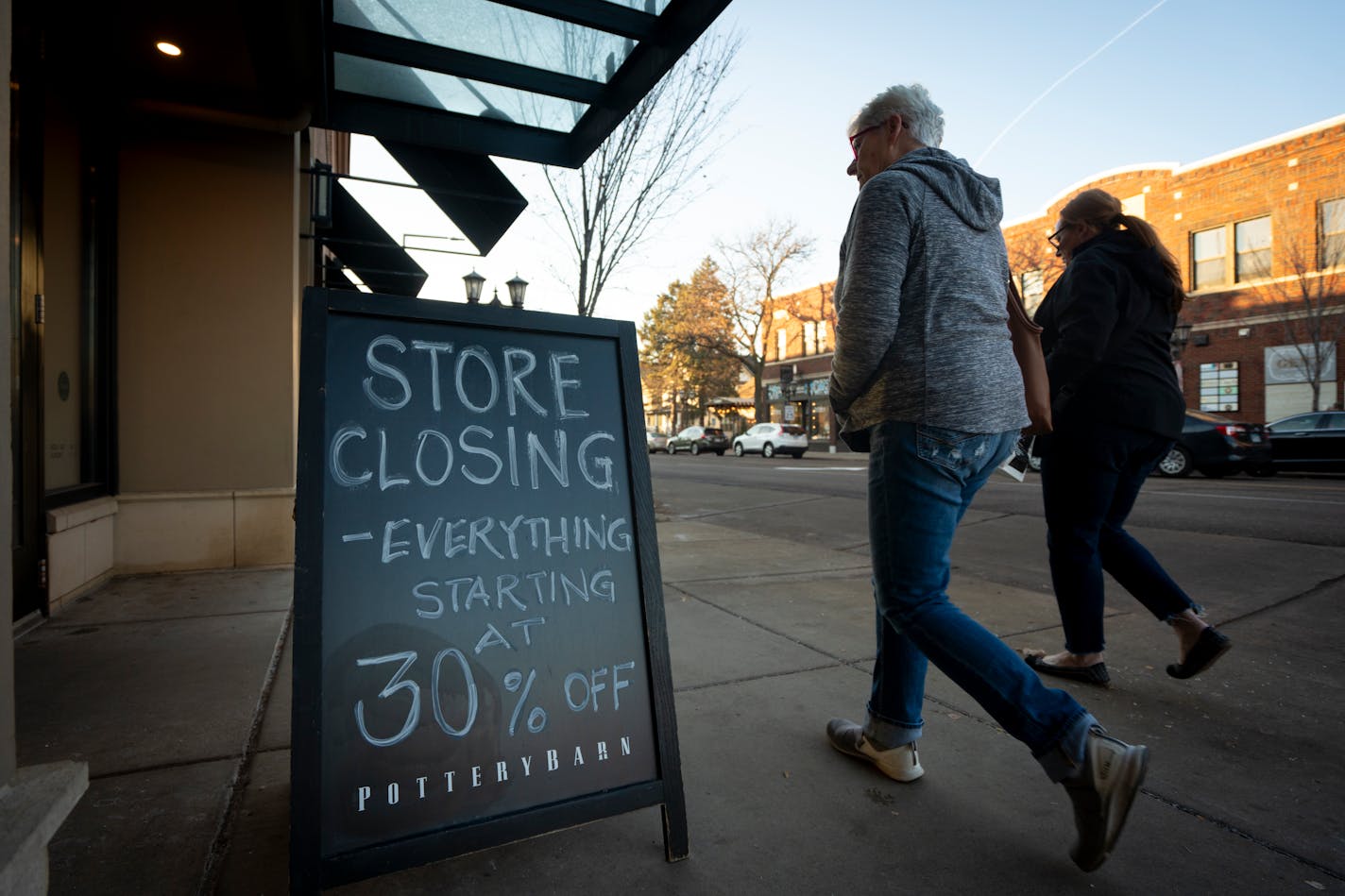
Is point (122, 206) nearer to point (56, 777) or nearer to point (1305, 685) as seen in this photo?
point (56, 777)

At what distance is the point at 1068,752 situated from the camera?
1.72 meters

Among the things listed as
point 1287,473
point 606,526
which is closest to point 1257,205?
point 1287,473

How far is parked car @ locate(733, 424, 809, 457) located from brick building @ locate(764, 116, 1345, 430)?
11881 millimetres

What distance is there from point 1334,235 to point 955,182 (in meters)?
25.2

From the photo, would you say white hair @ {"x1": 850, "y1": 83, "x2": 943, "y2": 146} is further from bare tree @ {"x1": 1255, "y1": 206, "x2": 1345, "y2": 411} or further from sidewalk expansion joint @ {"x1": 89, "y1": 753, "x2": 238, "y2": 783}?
bare tree @ {"x1": 1255, "y1": 206, "x2": 1345, "y2": 411}

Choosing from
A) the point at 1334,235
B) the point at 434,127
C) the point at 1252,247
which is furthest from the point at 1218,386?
the point at 434,127

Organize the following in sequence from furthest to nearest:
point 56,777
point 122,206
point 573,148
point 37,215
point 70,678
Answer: point 122,206 < point 573,148 < point 37,215 < point 70,678 < point 56,777

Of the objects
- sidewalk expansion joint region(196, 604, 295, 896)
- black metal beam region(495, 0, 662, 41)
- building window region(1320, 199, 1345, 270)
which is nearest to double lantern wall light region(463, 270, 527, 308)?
black metal beam region(495, 0, 662, 41)

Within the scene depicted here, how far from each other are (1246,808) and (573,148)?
4291 millimetres

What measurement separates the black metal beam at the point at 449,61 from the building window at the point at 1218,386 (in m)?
25.6

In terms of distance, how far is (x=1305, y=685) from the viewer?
9.64 ft

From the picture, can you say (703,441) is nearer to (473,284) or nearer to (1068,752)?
(473,284)

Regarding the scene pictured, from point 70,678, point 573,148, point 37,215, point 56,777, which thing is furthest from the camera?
point 573,148

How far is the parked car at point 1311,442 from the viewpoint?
46.0 ft
